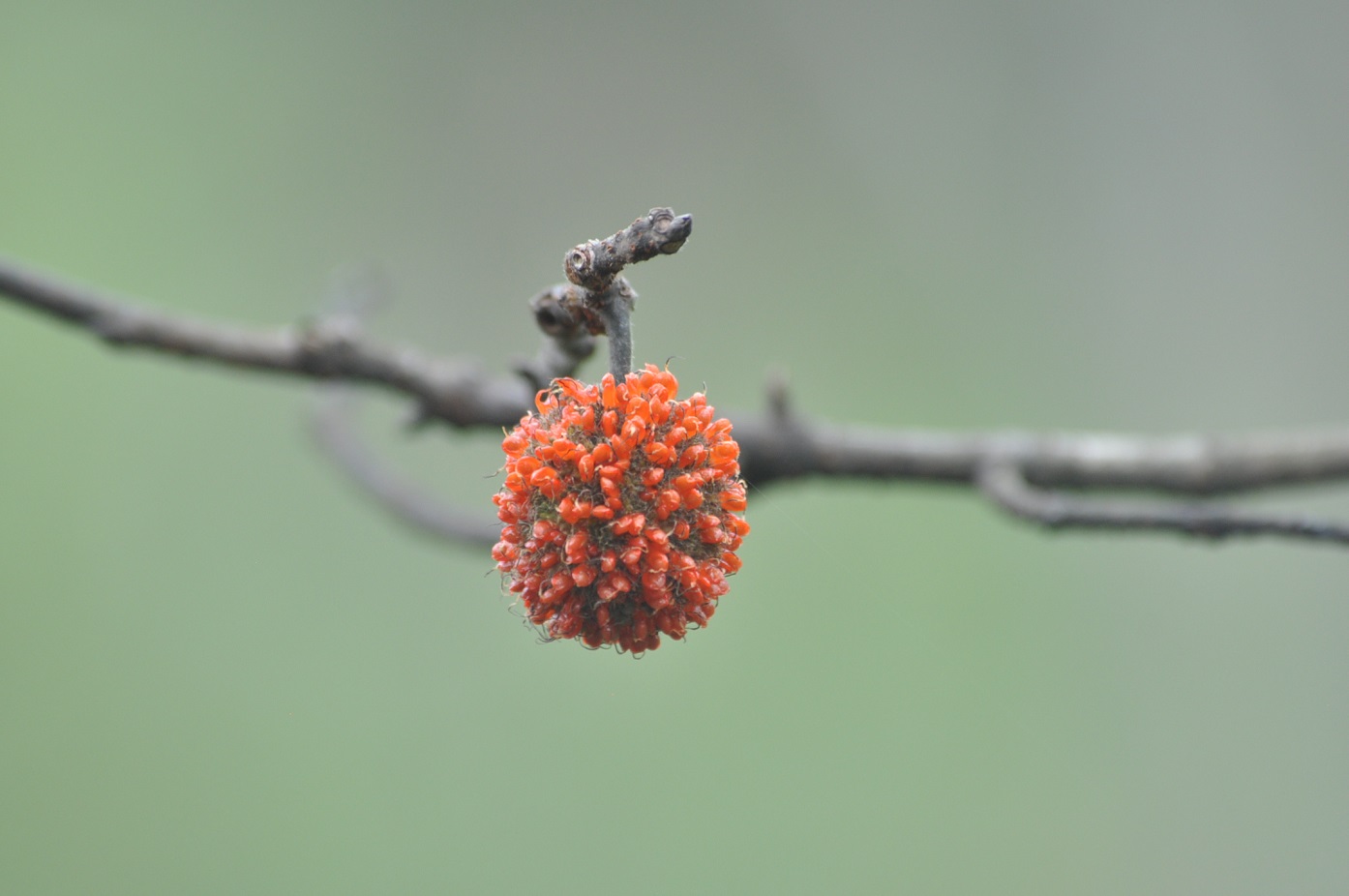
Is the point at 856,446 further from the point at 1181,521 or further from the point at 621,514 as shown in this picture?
the point at 621,514

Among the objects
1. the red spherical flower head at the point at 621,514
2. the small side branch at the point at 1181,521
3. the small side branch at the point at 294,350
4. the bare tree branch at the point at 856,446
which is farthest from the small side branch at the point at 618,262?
the small side branch at the point at 294,350

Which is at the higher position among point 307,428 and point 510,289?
point 510,289

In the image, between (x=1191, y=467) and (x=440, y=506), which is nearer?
(x=1191, y=467)

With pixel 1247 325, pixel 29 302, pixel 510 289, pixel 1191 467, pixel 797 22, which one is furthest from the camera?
pixel 1247 325

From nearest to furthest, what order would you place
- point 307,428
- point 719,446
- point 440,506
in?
point 719,446
point 440,506
point 307,428

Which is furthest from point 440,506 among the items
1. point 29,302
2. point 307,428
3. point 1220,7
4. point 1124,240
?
point 1220,7

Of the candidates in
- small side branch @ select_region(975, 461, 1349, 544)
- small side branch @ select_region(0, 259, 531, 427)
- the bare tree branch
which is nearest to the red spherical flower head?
the bare tree branch

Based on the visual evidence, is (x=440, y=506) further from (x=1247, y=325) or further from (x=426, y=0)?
(x=1247, y=325)
